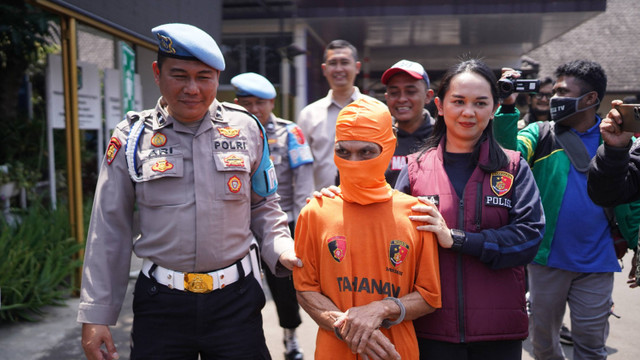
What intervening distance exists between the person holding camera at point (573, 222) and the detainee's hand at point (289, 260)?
1.57 m

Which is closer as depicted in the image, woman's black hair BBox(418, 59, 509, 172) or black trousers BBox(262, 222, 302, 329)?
woman's black hair BBox(418, 59, 509, 172)

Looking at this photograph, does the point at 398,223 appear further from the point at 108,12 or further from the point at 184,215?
the point at 108,12

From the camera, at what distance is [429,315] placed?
7.22ft

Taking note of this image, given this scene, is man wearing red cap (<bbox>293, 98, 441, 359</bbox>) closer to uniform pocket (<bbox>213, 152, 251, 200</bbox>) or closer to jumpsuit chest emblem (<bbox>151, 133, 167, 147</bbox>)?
uniform pocket (<bbox>213, 152, 251, 200</bbox>)

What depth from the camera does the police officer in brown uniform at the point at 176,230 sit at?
2244 millimetres

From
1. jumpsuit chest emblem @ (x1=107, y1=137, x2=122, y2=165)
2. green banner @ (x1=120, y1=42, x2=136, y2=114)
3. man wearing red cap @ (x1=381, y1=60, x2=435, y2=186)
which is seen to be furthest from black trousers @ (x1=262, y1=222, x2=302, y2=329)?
green banner @ (x1=120, y1=42, x2=136, y2=114)

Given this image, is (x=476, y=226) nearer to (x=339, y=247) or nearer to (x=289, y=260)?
(x=339, y=247)

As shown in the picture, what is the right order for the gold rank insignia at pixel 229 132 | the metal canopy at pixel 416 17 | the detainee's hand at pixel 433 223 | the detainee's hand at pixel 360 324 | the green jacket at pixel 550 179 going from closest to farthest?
1. the detainee's hand at pixel 360 324
2. the detainee's hand at pixel 433 223
3. the gold rank insignia at pixel 229 132
4. the green jacket at pixel 550 179
5. the metal canopy at pixel 416 17

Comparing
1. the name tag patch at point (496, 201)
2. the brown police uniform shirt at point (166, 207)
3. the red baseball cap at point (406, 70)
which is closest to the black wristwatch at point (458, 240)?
the name tag patch at point (496, 201)

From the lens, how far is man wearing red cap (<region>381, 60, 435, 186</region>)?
3.25 meters

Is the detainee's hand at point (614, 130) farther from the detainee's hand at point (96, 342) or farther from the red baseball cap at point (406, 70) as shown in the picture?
the detainee's hand at point (96, 342)

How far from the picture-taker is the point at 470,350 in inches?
87.0

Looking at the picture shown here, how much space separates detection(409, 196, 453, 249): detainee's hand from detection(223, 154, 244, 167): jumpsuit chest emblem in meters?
0.78

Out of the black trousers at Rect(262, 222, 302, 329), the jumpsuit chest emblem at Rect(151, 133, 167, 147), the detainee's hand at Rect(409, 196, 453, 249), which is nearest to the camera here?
the detainee's hand at Rect(409, 196, 453, 249)
